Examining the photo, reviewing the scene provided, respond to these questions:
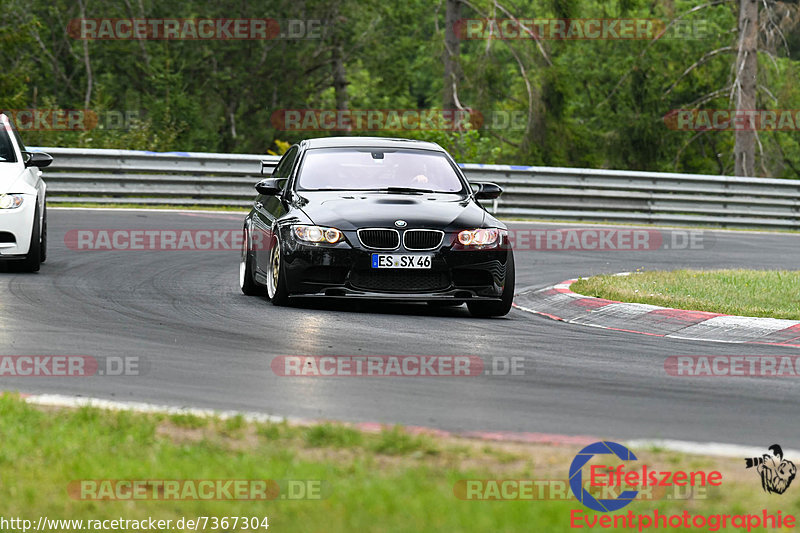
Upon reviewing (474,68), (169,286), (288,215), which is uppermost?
(474,68)

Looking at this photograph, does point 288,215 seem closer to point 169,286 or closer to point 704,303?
point 169,286

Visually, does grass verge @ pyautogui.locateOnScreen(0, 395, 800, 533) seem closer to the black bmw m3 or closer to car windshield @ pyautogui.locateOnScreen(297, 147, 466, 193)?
the black bmw m3

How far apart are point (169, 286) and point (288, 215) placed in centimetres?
205

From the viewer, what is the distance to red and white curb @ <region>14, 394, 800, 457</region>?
5.56 metres

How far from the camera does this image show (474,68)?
115ft

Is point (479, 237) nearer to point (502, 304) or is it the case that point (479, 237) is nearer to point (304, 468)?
point (502, 304)

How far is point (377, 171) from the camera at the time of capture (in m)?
11.7

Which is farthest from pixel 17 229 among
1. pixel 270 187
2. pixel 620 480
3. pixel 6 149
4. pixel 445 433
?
pixel 620 480

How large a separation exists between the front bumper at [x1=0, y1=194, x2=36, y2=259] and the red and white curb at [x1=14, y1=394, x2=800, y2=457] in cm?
589

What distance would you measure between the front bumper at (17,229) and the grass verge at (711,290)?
17.8 ft

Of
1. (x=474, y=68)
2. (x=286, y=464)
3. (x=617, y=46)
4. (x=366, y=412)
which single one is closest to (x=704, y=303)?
(x=366, y=412)

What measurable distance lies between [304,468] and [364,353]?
3339mm

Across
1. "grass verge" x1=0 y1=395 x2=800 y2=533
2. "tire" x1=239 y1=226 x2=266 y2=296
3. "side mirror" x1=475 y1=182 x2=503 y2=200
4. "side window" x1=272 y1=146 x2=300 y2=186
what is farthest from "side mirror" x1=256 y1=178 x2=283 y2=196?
"grass verge" x1=0 y1=395 x2=800 y2=533

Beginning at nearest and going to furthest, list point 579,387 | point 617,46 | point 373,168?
point 579,387
point 373,168
point 617,46
